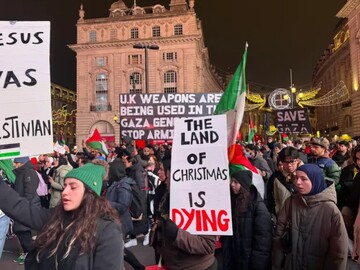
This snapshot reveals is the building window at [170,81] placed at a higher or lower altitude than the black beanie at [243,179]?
higher

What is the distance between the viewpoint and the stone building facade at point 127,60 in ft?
181

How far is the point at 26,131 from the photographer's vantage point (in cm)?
298

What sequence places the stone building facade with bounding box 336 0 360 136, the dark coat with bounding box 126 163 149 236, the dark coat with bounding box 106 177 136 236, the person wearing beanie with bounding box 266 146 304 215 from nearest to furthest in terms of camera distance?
1. the person wearing beanie with bounding box 266 146 304 215
2. the dark coat with bounding box 106 177 136 236
3. the dark coat with bounding box 126 163 149 236
4. the stone building facade with bounding box 336 0 360 136

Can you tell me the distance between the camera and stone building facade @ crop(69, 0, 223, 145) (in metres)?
55.2

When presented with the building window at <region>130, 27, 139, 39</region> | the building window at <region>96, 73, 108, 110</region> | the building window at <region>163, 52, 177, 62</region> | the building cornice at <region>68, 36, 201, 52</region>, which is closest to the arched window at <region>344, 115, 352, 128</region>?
the building cornice at <region>68, 36, 201, 52</region>

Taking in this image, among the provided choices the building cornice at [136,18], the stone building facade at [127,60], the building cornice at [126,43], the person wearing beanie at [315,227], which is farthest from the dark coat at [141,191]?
the building cornice at [136,18]

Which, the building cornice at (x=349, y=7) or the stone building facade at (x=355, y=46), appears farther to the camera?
the stone building facade at (x=355, y=46)

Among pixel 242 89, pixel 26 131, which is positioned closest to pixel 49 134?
pixel 26 131

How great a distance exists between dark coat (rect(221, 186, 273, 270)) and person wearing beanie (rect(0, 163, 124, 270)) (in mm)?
1846

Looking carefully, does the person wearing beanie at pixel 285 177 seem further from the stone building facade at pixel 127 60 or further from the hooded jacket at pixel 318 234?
the stone building facade at pixel 127 60

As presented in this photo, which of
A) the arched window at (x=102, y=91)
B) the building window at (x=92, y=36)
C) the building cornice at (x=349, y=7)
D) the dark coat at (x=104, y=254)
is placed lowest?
the dark coat at (x=104, y=254)

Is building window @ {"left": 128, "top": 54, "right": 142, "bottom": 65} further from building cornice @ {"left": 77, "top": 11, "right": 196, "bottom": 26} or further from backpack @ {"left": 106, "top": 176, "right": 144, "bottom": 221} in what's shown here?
backpack @ {"left": 106, "top": 176, "right": 144, "bottom": 221}

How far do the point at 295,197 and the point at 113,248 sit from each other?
2.11m

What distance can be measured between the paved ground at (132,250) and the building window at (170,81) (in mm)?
48118
